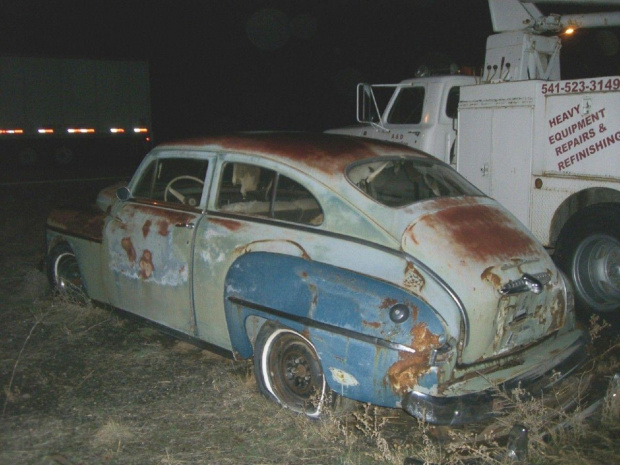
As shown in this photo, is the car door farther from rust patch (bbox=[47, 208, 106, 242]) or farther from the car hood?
the car hood

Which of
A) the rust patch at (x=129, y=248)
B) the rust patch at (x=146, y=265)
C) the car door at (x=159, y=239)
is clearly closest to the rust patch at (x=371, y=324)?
the car door at (x=159, y=239)

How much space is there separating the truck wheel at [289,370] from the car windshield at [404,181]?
3.40ft

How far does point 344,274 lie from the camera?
3793 mm

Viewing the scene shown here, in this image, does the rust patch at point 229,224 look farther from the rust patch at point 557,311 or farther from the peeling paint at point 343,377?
the rust patch at point 557,311

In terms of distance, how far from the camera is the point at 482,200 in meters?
4.57

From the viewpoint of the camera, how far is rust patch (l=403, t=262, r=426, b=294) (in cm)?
364

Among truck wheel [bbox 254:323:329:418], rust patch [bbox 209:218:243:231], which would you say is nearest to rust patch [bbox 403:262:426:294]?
truck wheel [bbox 254:323:329:418]

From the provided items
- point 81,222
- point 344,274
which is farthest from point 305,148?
point 81,222

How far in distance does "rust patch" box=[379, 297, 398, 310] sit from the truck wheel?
59cm

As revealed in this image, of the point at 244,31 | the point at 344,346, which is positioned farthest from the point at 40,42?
the point at 344,346

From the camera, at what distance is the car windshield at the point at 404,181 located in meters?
4.30

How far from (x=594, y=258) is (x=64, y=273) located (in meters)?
5.01

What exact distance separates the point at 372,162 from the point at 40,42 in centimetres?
3112

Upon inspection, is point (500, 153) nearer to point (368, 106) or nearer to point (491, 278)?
point (368, 106)
